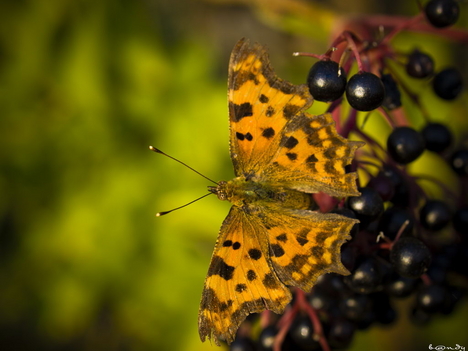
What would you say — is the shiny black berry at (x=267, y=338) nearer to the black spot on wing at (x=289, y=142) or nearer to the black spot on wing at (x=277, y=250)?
the black spot on wing at (x=277, y=250)

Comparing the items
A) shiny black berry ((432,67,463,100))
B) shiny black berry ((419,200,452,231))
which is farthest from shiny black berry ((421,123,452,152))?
shiny black berry ((419,200,452,231))

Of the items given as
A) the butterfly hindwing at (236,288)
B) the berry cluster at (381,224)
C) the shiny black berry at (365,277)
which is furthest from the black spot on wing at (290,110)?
the shiny black berry at (365,277)

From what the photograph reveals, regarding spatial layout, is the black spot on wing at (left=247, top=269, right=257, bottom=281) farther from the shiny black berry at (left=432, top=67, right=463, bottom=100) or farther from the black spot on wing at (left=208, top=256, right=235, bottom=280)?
the shiny black berry at (left=432, top=67, right=463, bottom=100)

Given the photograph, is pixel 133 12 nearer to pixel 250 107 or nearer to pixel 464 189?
pixel 250 107

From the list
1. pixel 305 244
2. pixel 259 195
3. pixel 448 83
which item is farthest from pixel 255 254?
pixel 448 83

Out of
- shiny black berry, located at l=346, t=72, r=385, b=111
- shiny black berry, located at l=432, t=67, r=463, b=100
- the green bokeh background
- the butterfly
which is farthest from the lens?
the green bokeh background

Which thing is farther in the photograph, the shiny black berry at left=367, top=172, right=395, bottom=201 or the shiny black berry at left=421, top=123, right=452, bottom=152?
the shiny black berry at left=421, top=123, right=452, bottom=152

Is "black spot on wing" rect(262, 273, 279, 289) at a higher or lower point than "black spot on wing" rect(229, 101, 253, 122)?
lower

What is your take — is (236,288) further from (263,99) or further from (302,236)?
(263,99)
